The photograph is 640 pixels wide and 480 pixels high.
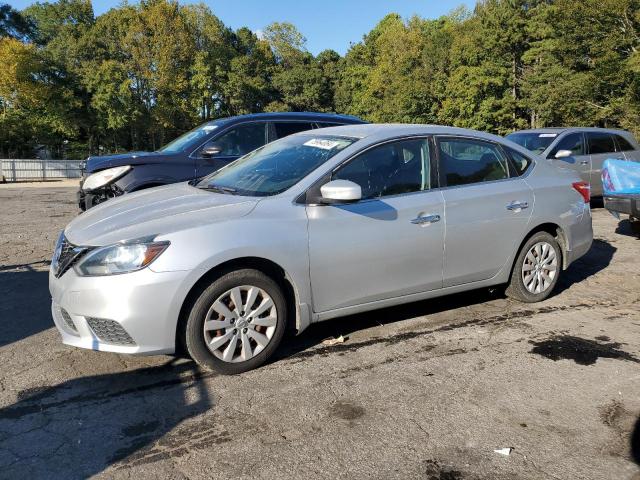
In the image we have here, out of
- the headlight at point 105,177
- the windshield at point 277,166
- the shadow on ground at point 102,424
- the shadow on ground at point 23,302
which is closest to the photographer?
the shadow on ground at point 102,424

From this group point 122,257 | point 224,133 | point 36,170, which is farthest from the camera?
point 36,170

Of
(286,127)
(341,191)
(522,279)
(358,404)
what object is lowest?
(358,404)

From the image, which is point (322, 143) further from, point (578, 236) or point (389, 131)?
point (578, 236)

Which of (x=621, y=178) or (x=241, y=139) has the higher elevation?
(x=241, y=139)

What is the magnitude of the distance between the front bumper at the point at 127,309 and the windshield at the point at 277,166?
1081 millimetres

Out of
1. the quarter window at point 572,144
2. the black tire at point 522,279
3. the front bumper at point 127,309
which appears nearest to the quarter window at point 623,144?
the quarter window at point 572,144

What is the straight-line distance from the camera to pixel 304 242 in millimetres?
3854

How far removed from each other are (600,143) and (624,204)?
393cm

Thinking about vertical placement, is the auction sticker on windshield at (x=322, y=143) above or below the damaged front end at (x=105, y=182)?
above

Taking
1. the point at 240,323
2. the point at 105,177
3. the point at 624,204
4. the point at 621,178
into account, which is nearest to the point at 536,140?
the point at 621,178

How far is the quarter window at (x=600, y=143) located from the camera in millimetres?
11109

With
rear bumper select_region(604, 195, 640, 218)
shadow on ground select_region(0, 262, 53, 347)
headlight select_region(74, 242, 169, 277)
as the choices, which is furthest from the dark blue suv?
rear bumper select_region(604, 195, 640, 218)

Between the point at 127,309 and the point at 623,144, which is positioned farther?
the point at 623,144

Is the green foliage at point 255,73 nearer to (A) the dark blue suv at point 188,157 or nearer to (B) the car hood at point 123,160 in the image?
(A) the dark blue suv at point 188,157
